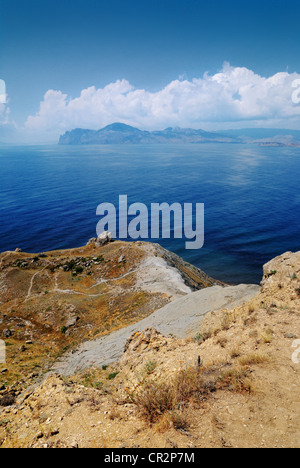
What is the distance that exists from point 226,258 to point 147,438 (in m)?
63.9

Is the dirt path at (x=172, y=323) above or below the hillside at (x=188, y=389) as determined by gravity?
below

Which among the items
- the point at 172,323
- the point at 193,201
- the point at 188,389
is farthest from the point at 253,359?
the point at 193,201

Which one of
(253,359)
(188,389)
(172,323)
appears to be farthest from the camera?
(172,323)

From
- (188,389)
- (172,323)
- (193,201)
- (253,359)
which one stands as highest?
(193,201)

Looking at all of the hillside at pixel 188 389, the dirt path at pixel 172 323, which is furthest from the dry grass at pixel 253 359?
the dirt path at pixel 172 323

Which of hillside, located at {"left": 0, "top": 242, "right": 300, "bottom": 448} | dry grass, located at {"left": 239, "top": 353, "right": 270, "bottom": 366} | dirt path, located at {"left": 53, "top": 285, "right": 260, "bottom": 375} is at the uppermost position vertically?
dry grass, located at {"left": 239, "top": 353, "right": 270, "bottom": 366}

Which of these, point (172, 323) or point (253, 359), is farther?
point (172, 323)

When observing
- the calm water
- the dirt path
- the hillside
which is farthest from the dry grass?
the calm water

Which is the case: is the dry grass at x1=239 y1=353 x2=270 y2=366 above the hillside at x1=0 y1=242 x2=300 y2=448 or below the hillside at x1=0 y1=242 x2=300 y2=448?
above

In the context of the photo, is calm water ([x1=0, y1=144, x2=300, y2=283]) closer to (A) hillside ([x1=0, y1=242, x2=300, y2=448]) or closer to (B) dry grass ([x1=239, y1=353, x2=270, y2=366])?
(A) hillside ([x1=0, y1=242, x2=300, y2=448])

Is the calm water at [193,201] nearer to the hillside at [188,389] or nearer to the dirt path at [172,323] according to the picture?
Answer: the dirt path at [172,323]

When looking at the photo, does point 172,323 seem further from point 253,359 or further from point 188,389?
point 188,389

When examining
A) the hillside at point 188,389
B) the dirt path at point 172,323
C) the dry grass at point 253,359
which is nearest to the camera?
the hillside at point 188,389

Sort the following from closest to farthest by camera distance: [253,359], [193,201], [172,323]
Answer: [253,359]
[172,323]
[193,201]
